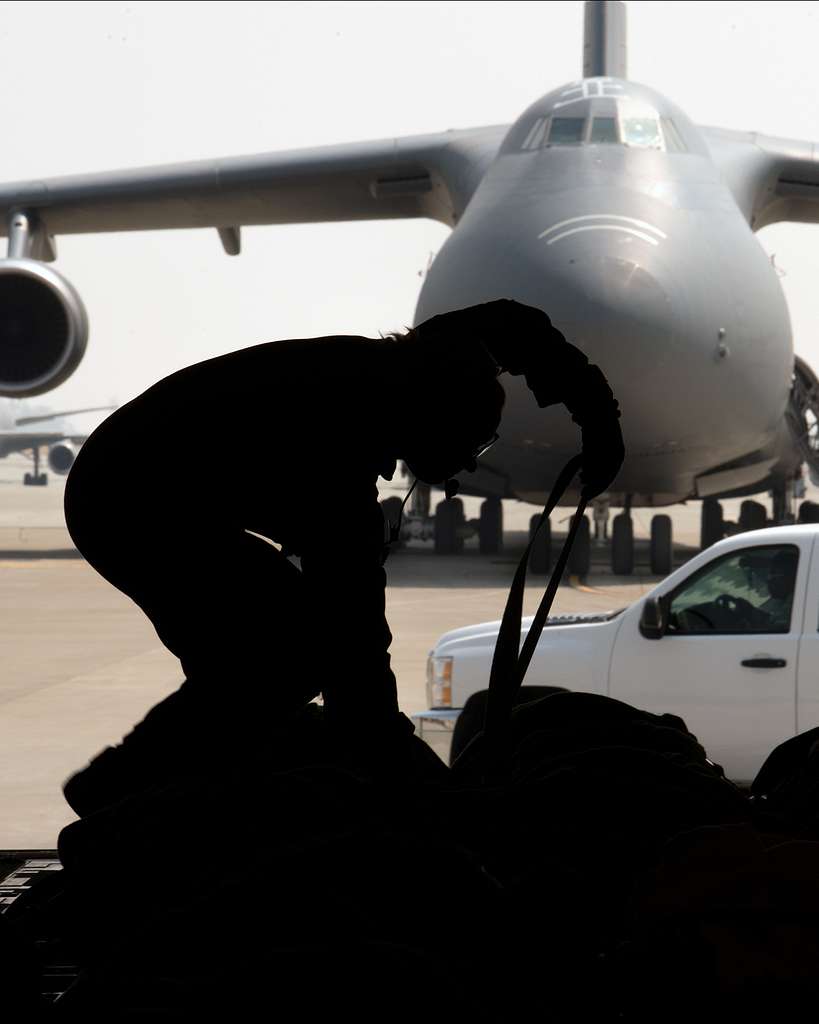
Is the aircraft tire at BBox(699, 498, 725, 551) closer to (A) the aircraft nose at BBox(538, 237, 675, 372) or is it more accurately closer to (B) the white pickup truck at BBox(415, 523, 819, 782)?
(A) the aircraft nose at BBox(538, 237, 675, 372)

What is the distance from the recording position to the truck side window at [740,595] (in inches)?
224

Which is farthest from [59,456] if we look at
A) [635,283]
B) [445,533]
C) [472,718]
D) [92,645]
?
[472,718]

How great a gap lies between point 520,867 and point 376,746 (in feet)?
1.11

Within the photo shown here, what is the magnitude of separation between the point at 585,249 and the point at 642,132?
2.64m

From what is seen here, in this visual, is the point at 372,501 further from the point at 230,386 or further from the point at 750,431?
the point at 750,431

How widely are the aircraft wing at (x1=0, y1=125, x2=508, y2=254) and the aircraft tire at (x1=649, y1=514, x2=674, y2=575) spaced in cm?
443

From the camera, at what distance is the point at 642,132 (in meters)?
14.1

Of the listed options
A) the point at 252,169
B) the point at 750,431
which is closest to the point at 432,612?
the point at 750,431

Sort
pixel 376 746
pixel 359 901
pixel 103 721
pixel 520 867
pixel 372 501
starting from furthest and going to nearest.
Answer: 1. pixel 103 721
2. pixel 372 501
3. pixel 376 746
4. pixel 520 867
5. pixel 359 901

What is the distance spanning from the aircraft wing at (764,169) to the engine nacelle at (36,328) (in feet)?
25.0

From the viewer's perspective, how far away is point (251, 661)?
243 cm

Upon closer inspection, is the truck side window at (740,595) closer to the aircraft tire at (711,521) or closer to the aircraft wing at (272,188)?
the aircraft wing at (272,188)

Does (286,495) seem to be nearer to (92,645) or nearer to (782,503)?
(92,645)

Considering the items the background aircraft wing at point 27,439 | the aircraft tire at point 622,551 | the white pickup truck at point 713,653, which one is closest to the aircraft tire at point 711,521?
the aircraft tire at point 622,551
